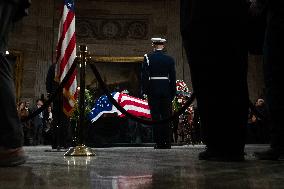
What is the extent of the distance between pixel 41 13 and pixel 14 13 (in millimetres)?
11273

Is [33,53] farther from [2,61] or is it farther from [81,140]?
[2,61]

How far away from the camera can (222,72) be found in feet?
7.91

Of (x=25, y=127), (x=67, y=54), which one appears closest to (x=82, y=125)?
(x=67, y=54)

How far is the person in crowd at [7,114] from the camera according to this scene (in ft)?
6.68

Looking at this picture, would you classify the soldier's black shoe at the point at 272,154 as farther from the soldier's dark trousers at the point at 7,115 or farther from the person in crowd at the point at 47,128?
the person in crowd at the point at 47,128

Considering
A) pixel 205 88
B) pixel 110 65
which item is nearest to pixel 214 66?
pixel 205 88

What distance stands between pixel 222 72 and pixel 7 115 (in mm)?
1337

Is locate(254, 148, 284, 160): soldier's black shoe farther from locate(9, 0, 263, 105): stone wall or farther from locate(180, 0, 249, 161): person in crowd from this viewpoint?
locate(9, 0, 263, 105): stone wall

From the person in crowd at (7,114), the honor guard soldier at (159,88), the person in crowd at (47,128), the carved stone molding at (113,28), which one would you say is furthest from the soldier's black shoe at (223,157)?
the carved stone molding at (113,28)

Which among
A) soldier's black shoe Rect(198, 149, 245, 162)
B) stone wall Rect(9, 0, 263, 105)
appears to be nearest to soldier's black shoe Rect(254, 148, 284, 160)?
soldier's black shoe Rect(198, 149, 245, 162)

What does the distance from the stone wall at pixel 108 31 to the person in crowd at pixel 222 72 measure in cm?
1050

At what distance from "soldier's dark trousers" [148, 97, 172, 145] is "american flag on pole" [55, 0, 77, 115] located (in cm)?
159

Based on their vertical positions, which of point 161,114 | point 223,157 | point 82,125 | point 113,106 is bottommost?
point 223,157

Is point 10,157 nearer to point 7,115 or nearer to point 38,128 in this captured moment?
point 7,115
